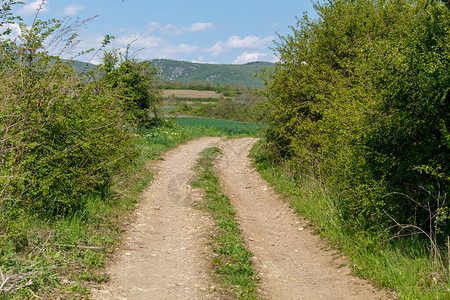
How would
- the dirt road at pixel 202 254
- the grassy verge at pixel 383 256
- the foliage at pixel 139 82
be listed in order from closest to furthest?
the grassy verge at pixel 383 256
the dirt road at pixel 202 254
the foliage at pixel 139 82

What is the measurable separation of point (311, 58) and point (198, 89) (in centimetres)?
8113

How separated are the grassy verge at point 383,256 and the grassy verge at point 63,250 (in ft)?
13.2

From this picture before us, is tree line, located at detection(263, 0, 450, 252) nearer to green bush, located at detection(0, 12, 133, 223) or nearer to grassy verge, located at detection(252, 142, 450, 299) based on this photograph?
grassy verge, located at detection(252, 142, 450, 299)

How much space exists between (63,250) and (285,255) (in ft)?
13.1

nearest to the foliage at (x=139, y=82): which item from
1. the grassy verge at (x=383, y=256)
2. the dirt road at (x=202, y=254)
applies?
the dirt road at (x=202, y=254)

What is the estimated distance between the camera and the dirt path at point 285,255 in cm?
576

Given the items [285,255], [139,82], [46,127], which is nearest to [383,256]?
[285,255]

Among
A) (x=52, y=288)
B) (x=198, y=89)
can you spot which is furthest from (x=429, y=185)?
(x=198, y=89)

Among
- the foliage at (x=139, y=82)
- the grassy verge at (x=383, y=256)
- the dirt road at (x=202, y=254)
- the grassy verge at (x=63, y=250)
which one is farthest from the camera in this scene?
the foliage at (x=139, y=82)

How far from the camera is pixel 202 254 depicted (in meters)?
6.73

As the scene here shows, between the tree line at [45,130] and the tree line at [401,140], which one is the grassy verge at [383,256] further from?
the tree line at [45,130]

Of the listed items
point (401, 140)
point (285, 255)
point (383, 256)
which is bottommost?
point (285, 255)

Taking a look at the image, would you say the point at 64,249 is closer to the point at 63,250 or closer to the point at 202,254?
the point at 63,250

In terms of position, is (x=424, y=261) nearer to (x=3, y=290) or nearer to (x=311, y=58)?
(x=3, y=290)
